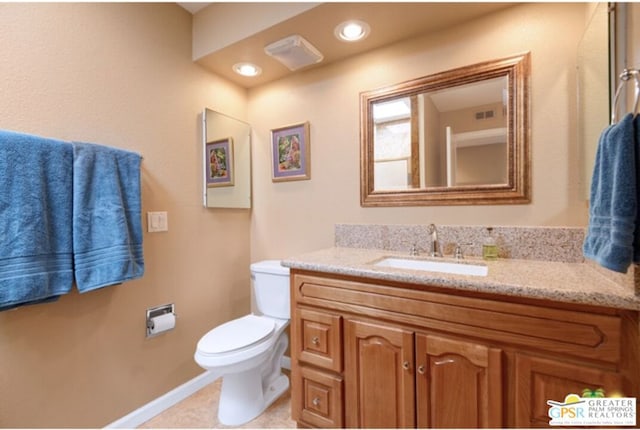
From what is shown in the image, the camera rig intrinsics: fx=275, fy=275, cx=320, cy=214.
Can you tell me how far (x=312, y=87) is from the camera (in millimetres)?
1938

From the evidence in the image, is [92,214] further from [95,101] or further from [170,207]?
[95,101]

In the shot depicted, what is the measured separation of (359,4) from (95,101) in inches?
55.4

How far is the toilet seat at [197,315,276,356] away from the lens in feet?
4.61

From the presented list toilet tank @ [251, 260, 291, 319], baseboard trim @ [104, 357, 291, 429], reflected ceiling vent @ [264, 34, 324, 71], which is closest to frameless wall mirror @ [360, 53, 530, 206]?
reflected ceiling vent @ [264, 34, 324, 71]

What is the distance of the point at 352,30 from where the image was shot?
153 centimetres

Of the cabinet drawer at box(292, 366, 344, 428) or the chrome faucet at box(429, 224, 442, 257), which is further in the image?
the chrome faucet at box(429, 224, 442, 257)

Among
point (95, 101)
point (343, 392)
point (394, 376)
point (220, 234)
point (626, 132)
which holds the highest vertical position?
point (95, 101)

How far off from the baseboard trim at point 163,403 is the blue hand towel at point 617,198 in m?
2.15

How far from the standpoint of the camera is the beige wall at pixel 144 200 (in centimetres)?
118

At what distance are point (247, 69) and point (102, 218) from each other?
1313mm

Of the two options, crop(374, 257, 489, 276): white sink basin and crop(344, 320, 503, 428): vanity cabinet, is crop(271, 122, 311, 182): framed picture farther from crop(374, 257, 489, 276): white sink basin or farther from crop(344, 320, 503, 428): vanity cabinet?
crop(344, 320, 503, 428): vanity cabinet

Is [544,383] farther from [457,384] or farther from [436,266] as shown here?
[436,266]

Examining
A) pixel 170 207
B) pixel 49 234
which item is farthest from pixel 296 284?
pixel 49 234

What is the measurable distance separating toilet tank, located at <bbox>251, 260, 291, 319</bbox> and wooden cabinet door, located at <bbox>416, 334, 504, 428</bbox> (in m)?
0.91
